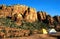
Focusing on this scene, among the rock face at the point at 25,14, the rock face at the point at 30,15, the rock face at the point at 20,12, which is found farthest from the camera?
the rock face at the point at 30,15

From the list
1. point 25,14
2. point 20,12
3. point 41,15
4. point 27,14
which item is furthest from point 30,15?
point 41,15

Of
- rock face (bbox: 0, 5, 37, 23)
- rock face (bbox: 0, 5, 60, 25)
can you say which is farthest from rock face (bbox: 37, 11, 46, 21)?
rock face (bbox: 0, 5, 37, 23)

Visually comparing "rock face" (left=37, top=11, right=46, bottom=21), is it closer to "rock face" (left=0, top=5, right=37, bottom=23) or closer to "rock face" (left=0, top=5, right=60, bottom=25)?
"rock face" (left=0, top=5, right=60, bottom=25)

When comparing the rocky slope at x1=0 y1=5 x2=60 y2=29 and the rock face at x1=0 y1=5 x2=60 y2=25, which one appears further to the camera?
the rock face at x1=0 y1=5 x2=60 y2=25

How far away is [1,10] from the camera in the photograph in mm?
73500

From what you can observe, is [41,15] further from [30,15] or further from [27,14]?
[27,14]

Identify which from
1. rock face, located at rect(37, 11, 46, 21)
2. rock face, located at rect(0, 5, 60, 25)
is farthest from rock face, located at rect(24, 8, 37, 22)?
rock face, located at rect(37, 11, 46, 21)

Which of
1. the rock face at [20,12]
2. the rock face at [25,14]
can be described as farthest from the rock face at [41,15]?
the rock face at [20,12]

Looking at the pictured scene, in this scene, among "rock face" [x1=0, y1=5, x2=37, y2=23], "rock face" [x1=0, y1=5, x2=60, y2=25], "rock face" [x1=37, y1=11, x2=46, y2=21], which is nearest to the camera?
"rock face" [x1=0, y1=5, x2=37, y2=23]

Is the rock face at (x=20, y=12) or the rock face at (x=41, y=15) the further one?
the rock face at (x=41, y=15)

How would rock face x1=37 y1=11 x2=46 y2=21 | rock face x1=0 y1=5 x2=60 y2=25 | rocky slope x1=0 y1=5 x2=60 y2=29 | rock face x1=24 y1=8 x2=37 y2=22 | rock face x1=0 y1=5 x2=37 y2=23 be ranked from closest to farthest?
rock face x1=0 y1=5 x2=37 y2=23
rocky slope x1=0 y1=5 x2=60 y2=29
rock face x1=0 y1=5 x2=60 y2=25
rock face x1=24 y1=8 x2=37 y2=22
rock face x1=37 y1=11 x2=46 y2=21

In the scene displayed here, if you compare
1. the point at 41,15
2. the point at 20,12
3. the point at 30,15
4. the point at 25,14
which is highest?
the point at 20,12

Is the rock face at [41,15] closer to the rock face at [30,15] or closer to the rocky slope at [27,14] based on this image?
the rocky slope at [27,14]

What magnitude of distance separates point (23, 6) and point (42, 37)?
220 feet
